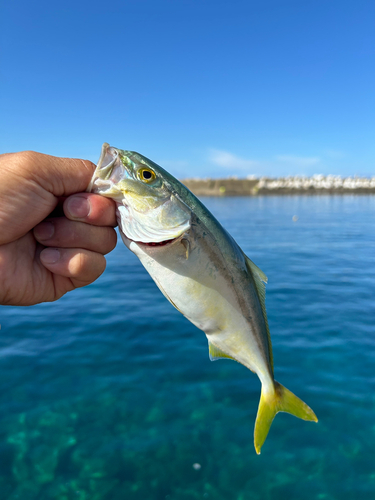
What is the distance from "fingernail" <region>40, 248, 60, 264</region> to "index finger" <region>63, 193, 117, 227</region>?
406mm

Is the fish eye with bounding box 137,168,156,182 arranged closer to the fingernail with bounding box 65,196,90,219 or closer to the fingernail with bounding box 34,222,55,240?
the fingernail with bounding box 65,196,90,219

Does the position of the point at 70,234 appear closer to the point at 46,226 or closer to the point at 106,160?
the point at 46,226

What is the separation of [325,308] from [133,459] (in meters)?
7.69

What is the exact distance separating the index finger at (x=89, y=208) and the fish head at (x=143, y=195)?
9.7 inches

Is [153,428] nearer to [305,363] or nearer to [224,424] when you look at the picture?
[224,424]

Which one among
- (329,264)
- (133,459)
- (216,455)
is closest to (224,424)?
(216,455)

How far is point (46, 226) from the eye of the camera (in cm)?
306

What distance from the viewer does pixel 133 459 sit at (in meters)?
5.14

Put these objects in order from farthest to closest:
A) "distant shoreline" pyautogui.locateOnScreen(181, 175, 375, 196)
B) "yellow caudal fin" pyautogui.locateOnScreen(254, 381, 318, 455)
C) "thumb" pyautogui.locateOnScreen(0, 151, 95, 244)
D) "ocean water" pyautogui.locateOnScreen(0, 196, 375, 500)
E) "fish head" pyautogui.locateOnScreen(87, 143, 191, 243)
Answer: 1. "distant shoreline" pyautogui.locateOnScreen(181, 175, 375, 196)
2. "ocean water" pyautogui.locateOnScreen(0, 196, 375, 500)
3. "yellow caudal fin" pyautogui.locateOnScreen(254, 381, 318, 455)
4. "thumb" pyautogui.locateOnScreen(0, 151, 95, 244)
5. "fish head" pyautogui.locateOnScreen(87, 143, 191, 243)

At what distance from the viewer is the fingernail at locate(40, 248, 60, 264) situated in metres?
3.11

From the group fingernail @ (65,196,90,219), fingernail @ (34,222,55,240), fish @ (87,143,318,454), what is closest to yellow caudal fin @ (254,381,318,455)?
fish @ (87,143,318,454)

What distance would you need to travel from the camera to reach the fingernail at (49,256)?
311cm

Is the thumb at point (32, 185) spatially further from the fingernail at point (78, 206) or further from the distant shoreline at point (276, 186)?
the distant shoreline at point (276, 186)

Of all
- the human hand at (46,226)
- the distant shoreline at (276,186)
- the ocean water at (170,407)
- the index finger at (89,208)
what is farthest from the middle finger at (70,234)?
the distant shoreline at (276,186)
